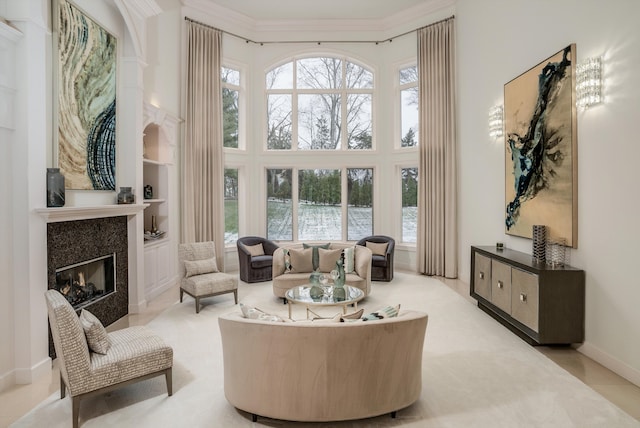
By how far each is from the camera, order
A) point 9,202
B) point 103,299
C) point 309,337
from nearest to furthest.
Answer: point 309,337
point 9,202
point 103,299

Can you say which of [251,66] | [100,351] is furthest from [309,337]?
[251,66]

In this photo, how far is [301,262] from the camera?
6.10m

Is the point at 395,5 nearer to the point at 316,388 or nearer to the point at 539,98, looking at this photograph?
the point at 539,98

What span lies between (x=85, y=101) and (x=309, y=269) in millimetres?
3719

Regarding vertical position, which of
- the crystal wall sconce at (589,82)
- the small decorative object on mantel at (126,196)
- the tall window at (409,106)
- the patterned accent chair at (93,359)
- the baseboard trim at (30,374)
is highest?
the tall window at (409,106)

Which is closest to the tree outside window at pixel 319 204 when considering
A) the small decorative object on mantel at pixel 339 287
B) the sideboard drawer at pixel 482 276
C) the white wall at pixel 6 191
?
the sideboard drawer at pixel 482 276

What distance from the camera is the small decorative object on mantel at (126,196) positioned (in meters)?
4.85

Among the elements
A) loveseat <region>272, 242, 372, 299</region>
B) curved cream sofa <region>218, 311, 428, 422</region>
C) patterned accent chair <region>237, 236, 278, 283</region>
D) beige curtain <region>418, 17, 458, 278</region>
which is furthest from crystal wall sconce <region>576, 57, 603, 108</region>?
patterned accent chair <region>237, 236, 278, 283</region>

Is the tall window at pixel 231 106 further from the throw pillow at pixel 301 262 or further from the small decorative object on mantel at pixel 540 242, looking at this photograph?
the small decorative object on mantel at pixel 540 242

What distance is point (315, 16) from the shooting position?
812cm

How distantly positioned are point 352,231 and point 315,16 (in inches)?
184

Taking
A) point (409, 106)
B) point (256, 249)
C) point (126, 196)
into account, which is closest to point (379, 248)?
point (256, 249)

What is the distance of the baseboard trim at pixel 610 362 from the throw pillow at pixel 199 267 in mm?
4731

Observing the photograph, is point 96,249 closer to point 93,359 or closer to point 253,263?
point 93,359
